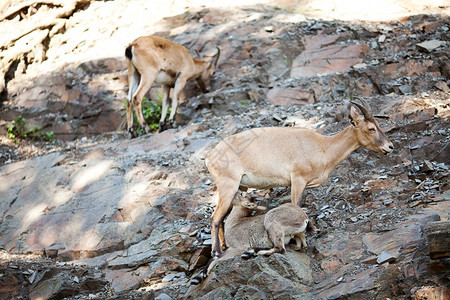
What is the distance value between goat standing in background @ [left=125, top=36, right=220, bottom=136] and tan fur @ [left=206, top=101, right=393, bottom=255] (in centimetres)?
483

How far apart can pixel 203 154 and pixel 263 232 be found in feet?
11.7

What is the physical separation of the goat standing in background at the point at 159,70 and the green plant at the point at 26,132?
2.97 meters

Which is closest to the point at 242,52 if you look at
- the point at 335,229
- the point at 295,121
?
the point at 295,121

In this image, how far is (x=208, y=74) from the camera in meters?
13.8

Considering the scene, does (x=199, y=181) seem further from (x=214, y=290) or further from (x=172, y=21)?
(x=172, y=21)

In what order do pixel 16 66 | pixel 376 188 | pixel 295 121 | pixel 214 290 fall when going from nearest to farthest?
pixel 214 290
pixel 376 188
pixel 295 121
pixel 16 66

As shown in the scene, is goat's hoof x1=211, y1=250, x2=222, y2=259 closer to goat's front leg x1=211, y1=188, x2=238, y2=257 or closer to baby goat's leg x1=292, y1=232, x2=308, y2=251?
goat's front leg x1=211, y1=188, x2=238, y2=257

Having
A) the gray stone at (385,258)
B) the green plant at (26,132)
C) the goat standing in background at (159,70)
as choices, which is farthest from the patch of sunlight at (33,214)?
the gray stone at (385,258)

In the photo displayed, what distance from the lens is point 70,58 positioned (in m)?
15.7

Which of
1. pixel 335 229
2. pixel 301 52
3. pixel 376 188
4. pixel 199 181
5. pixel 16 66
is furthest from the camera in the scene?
pixel 16 66

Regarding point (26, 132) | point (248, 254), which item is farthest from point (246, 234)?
point (26, 132)

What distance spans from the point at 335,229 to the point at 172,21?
34.7 feet

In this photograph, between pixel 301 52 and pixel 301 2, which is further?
pixel 301 2

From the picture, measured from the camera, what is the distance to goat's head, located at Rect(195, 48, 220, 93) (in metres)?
13.7
